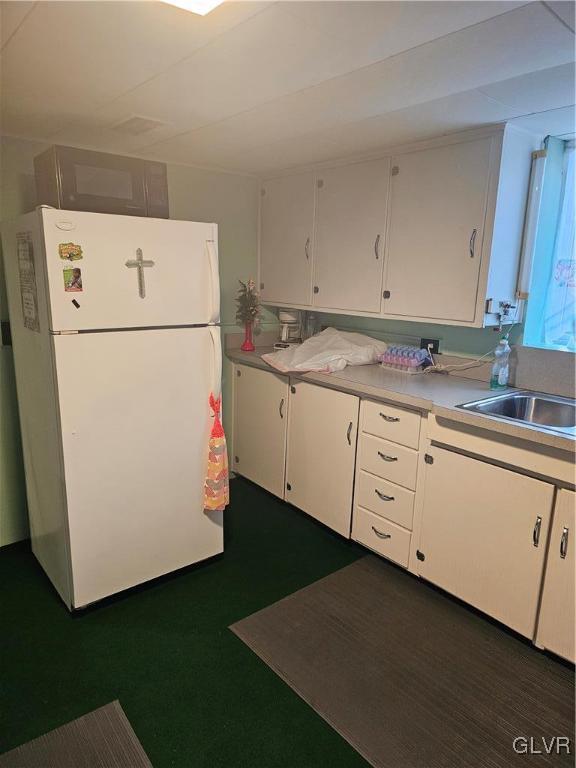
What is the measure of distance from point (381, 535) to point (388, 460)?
Result: 408mm

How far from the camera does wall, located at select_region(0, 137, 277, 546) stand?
259 centimetres

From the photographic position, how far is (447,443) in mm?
2217

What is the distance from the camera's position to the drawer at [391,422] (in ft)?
7.79

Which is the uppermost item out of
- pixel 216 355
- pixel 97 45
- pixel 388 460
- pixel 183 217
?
pixel 97 45

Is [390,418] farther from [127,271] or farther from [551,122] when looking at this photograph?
[551,122]

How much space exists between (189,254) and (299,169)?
1.31 metres

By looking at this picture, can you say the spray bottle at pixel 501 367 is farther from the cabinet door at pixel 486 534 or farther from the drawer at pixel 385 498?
the drawer at pixel 385 498

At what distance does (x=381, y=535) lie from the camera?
2600 millimetres

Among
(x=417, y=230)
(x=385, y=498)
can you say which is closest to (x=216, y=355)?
(x=385, y=498)

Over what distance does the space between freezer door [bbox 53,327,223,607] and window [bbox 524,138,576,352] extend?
1.63 metres

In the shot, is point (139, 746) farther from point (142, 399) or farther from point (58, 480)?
point (142, 399)

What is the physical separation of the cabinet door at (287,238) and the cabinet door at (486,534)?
157 cm

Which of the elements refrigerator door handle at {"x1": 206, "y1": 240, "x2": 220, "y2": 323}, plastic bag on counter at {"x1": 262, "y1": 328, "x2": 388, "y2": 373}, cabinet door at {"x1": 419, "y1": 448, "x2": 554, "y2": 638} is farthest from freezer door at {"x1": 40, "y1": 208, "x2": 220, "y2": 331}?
cabinet door at {"x1": 419, "y1": 448, "x2": 554, "y2": 638}

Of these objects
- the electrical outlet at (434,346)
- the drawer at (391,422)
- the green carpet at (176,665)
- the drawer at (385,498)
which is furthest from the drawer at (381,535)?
the electrical outlet at (434,346)
